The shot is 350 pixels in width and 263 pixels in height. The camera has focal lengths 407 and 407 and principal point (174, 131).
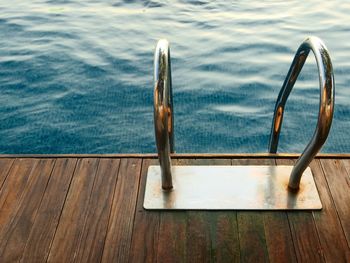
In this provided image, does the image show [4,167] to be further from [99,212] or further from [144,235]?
[144,235]

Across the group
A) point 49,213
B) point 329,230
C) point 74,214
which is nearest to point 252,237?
point 329,230

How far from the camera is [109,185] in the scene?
7.54 ft

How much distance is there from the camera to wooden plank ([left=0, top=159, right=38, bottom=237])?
2.12m

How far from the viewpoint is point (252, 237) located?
1.96 meters

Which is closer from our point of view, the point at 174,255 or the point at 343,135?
the point at 174,255

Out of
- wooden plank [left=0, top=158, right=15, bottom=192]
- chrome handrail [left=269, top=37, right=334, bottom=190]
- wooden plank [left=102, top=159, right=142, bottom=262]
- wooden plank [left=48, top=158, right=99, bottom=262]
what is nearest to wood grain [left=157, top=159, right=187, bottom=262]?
wooden plank [left=102, top=159, right=142, bottom=262]

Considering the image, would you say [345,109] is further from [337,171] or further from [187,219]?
[187,219]

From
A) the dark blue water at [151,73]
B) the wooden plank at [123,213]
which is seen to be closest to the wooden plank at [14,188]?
the wooden plank at [123,213]

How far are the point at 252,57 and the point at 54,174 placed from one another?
Answer: 351 cm

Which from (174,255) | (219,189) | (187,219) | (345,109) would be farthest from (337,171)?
(345,109)

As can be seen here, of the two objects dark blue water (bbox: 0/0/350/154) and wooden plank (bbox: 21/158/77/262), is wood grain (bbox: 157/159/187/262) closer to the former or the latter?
wooden plank (bbox: 21/158/77/262)

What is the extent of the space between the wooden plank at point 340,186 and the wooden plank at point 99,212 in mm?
1192

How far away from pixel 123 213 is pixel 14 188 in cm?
66

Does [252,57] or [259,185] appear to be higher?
[259,185]
